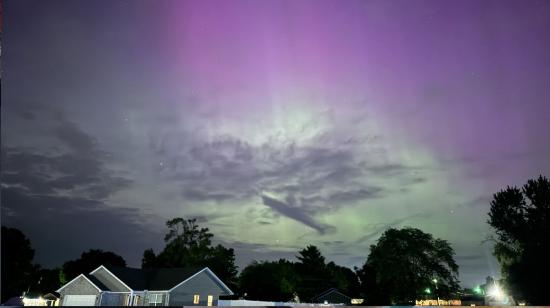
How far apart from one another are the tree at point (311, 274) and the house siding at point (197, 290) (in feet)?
149

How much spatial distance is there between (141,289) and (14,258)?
4355 centimetres

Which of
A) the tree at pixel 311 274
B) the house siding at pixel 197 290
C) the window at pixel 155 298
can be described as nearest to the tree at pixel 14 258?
the window at pixel 155 298

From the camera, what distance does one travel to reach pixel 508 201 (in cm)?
5797

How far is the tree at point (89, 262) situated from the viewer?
114 m

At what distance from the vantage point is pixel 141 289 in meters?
54.0

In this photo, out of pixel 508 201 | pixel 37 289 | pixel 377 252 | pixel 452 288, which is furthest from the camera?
pixel 37 289

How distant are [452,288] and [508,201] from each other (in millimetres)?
20261

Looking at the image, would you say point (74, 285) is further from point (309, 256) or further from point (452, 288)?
point (309, 256)

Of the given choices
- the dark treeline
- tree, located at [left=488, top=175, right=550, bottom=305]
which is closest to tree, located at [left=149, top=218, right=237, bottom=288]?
the dark treeline

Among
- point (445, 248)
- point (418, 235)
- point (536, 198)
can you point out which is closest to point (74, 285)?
point (418, 235)

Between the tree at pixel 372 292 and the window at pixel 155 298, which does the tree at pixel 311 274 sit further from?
the window at pixel 155 298

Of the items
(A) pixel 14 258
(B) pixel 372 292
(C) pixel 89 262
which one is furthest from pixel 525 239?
(C) pixel 89 262

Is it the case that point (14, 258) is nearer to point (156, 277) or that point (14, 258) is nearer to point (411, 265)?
point (156, 277)

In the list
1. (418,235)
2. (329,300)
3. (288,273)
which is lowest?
(329,300)
